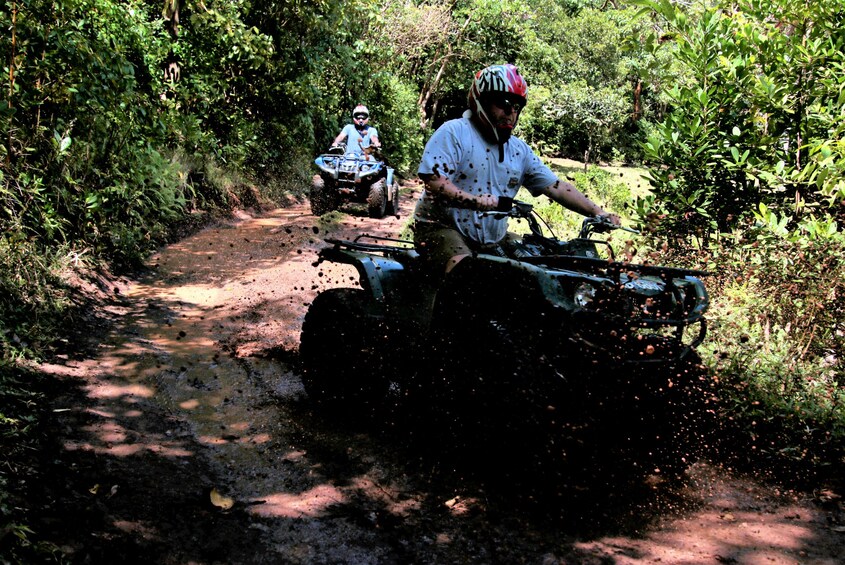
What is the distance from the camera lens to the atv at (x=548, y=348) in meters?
3.57

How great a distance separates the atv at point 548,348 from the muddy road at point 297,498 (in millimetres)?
350

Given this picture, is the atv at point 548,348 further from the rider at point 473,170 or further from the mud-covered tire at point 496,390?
the rider at point 473,170

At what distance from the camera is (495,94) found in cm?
434

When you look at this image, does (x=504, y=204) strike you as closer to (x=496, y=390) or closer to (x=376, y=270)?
(x=496, y=390)

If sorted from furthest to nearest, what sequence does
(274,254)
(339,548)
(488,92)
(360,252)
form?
(274,254) < (360,252) < (488,92) < (339,548)

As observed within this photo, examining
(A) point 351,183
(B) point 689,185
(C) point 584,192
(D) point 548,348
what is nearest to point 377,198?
(A) point 351,183

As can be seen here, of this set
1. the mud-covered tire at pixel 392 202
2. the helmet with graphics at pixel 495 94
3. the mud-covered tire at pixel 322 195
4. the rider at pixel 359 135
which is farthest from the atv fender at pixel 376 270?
the rider at pixel 359 135

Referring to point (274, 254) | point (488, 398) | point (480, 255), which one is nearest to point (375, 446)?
point (488, 398)

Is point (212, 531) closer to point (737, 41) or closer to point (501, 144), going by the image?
point (501, 144)

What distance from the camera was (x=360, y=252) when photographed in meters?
5.08

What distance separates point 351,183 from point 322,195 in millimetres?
605

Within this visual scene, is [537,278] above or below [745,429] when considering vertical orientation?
above

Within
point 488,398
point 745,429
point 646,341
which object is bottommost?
point 745,429

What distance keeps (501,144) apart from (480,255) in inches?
39.0
